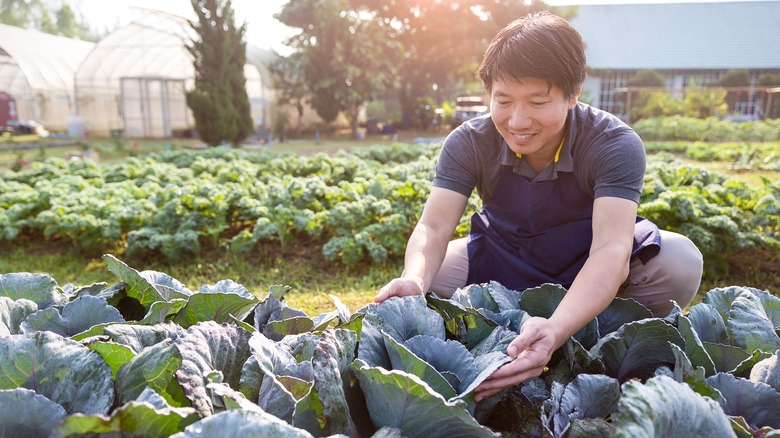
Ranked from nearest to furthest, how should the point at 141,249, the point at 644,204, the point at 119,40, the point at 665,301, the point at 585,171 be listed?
the point at 585,171 → the point at 665,301 → the point at 644,204 → the point at 141,249 → the point at 119,40

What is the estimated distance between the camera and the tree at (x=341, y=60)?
16391mm

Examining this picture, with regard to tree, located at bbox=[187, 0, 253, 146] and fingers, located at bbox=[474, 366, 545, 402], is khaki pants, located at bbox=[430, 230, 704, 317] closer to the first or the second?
fingers, located at bbox=[474, 366, 545, 402]

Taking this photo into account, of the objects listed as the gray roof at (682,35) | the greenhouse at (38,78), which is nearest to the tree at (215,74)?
the greenhouse at (38,78)

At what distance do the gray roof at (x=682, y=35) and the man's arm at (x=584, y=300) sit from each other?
28397 millimetres

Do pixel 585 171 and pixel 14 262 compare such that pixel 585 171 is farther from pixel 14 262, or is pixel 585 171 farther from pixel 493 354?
pixel 14 262

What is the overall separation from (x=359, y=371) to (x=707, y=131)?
49.8 ft

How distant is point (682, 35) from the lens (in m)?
29.7

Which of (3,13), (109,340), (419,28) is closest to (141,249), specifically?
(109,340)

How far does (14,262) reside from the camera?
13.6 feet

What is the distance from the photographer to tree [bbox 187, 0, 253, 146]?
514 inches

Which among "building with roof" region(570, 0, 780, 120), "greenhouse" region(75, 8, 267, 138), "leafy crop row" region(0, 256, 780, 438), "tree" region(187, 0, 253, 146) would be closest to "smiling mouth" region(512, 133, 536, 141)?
"leafy crop row" region(0, 256, 780, 438)

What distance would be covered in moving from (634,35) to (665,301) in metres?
32.9

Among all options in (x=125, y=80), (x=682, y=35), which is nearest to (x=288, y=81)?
(x=125, y=80)

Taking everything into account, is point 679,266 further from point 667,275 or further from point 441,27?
point 441,27
